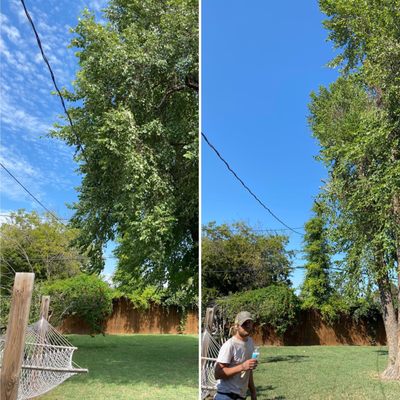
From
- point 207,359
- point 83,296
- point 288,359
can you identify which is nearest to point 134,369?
point 83,296

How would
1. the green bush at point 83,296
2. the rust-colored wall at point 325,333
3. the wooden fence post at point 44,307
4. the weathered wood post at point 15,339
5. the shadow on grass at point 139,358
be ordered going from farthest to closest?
the wooden fence post at point 44,307 → the shadow on grass at point 139,358 → the green bush at point 83,296 → the rust-colored wall at point 325,333 → the weathered wood post at point 15,339

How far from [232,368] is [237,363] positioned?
A: 37mm

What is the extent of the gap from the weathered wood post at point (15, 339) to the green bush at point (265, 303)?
0.83 meters

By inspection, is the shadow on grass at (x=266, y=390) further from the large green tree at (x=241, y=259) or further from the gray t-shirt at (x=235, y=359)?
the gray t-shirt at (x=235, y=359)

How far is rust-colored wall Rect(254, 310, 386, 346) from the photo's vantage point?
175 centimetres

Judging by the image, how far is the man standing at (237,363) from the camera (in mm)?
1116

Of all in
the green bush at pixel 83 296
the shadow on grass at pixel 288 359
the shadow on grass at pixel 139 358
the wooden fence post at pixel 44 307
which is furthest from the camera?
the wooden fence post at pixel 44 307

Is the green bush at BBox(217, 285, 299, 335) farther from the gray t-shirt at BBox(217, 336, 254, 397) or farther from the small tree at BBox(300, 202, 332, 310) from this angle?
the gray t-shirt at BBox(217, 336, 254, 397)

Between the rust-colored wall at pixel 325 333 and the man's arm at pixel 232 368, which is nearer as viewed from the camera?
the man's arm at pixel 232 368

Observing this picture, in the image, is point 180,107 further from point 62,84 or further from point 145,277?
point 145,277

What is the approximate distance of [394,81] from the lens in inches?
77.3

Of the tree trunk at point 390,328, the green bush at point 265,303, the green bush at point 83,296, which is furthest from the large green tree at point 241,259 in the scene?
the green bush at point 83,296

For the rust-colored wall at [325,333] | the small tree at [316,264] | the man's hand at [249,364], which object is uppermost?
the small tree at [316,264]

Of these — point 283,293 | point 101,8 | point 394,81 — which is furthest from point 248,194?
point 101,8
